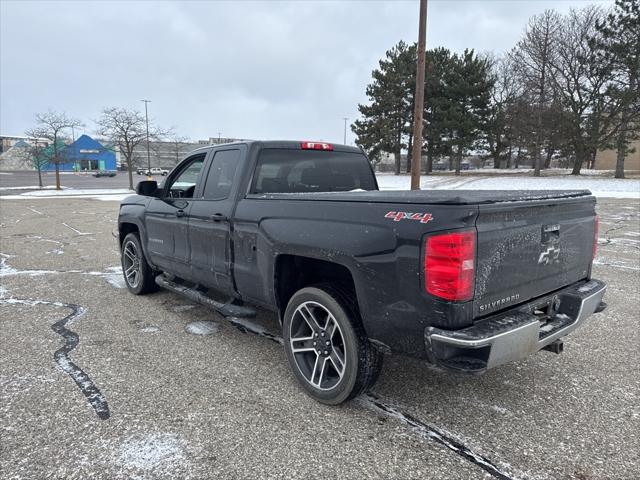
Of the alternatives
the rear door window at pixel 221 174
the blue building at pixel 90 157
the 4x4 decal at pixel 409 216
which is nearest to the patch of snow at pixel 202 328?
the rear door window at pixel 221 174

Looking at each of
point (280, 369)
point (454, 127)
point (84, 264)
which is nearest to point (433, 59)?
point (454, 127)

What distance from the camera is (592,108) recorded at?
32.3 m

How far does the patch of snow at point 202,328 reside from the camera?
175 inches

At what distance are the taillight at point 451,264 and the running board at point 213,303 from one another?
1815 millimetres

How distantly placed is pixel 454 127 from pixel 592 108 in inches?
382

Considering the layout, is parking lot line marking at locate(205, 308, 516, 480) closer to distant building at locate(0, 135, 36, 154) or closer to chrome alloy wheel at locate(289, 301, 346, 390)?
chrome alloy wheel at locate(289, 301, 346, 390)

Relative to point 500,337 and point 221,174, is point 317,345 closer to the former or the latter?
point 500,337

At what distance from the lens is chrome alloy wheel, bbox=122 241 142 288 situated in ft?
18.6

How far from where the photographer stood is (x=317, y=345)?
3148 mm

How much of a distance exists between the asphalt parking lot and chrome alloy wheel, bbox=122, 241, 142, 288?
0.84m

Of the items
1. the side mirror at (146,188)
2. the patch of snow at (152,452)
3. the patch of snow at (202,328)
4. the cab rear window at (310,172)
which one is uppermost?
the cab rear window at (310,172)

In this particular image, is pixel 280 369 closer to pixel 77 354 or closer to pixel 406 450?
pixel 406 450

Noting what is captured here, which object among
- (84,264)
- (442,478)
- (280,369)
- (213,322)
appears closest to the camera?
(442,478)

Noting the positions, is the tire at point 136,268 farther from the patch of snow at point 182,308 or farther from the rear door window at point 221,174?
the rear door window at point 221,174
